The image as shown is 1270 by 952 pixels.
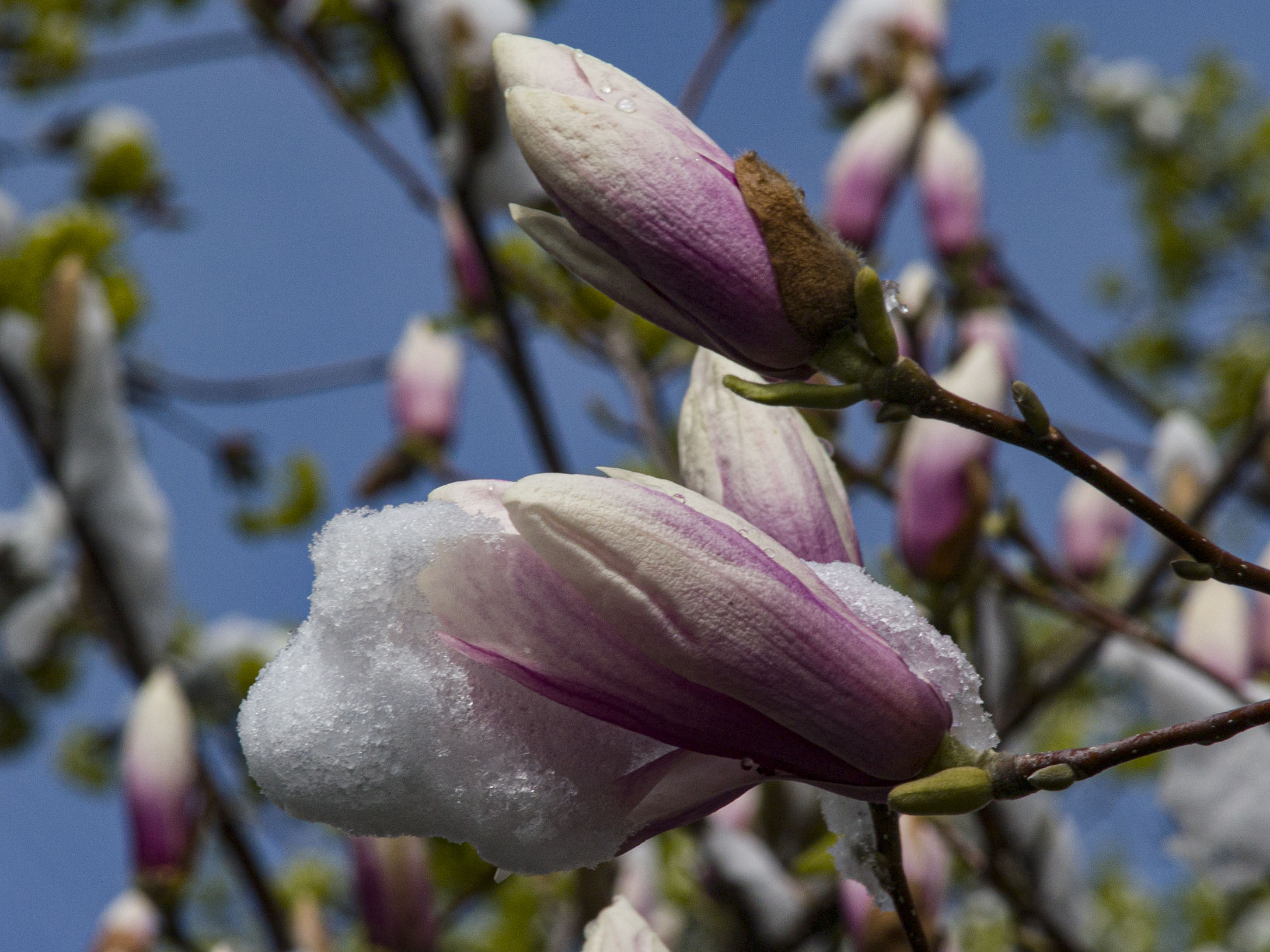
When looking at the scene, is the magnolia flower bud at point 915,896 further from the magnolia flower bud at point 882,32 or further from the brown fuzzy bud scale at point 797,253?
the magnolia flower bud at point 882,32

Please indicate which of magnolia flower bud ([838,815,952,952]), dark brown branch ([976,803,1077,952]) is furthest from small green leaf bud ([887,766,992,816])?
dark brown branch ([976,803,1077,952])

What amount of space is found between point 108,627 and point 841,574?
→ 1198 millimetres

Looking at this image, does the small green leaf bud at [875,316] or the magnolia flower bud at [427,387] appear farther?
the magnolia flower bud at [427,387]

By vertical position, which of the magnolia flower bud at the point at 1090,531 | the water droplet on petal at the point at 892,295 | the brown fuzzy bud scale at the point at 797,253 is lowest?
the magnolia flower bud at the point at 1090,531

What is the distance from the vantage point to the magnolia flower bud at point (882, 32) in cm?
158

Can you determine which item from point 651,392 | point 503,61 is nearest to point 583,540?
point 503,61

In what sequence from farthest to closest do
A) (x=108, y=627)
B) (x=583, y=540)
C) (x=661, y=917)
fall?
(x=108, y=627), (x=661, y=917), (x=583, y=540)

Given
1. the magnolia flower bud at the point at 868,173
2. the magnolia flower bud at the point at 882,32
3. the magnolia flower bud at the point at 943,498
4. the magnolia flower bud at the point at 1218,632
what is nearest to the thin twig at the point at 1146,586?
the magnolia flower bud at the point at 1218,632

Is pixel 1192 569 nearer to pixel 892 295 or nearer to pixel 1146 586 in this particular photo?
pixel 892 295

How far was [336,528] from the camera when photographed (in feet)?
1.23

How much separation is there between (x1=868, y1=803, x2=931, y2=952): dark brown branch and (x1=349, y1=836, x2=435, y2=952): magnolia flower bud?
590mm

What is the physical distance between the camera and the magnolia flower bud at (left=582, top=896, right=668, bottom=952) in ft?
1.51

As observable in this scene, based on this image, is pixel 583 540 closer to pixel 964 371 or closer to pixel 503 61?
pixel 503 61

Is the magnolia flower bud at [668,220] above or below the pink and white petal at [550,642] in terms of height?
above
